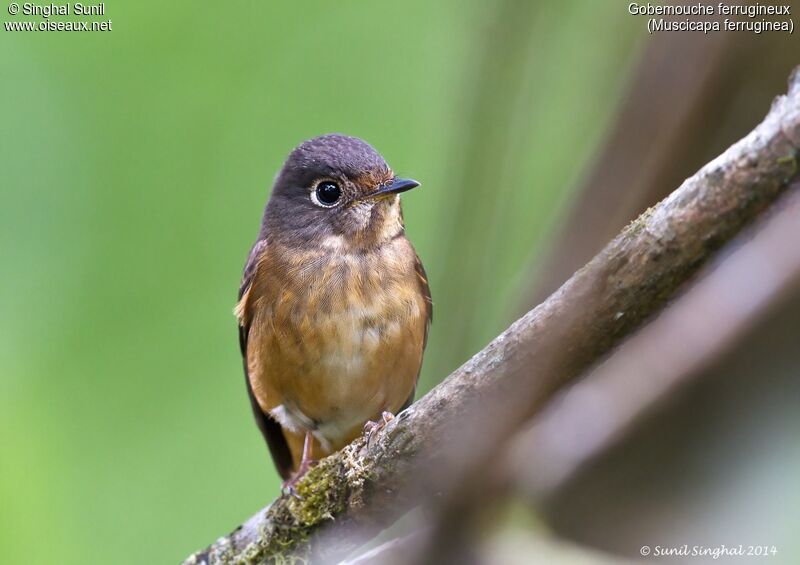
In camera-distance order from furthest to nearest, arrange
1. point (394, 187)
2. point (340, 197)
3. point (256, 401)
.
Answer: point (256, 401), point (340, 197), point (394, 187)

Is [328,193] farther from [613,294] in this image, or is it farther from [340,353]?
[613,294]

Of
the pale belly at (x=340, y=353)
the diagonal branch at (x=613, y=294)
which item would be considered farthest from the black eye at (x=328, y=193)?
the diagonal branch at (x=613, y=294)

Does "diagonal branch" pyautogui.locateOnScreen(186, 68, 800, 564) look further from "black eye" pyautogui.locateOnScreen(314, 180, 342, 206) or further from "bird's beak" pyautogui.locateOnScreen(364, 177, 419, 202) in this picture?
"black eye" pyautogui.locateOnScreen(314, 180, 342, 206)

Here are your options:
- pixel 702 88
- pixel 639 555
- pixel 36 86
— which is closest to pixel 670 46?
pixel 702 88

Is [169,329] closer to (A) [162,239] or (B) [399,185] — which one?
(A) [162,239]

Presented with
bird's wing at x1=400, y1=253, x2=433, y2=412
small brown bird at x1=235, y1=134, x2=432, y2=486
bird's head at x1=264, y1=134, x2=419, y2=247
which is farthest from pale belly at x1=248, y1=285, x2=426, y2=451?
bird's head at x1=264, y1=134, x2=419, y2=247

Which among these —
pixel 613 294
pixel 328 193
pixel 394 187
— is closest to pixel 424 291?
pixel 394 187
